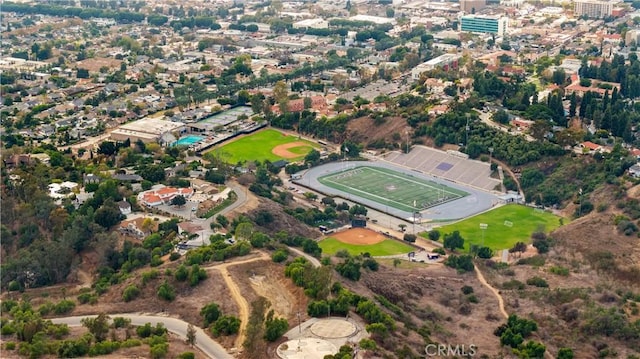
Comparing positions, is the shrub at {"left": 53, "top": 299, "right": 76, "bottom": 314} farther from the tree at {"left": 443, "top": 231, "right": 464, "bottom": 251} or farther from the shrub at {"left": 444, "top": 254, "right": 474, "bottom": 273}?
the tree at {"left": 443, "top": 231, "right": 464, "bottom": 251}

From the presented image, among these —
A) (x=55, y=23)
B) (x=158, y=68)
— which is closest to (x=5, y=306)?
(x=158, y=68)

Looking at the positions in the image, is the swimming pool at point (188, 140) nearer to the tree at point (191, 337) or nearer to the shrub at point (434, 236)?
the shrub at point (434, 236)

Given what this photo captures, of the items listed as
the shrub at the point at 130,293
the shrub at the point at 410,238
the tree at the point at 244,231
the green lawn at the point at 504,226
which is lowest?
the green lawn at the point at 504,226

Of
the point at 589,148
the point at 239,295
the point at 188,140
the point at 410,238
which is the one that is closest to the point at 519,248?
the point at 410,238

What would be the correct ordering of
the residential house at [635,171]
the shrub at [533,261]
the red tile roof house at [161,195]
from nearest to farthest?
the shrub at [533,261]
the red tile roof house at [161,195]
the residential house at [635,171]

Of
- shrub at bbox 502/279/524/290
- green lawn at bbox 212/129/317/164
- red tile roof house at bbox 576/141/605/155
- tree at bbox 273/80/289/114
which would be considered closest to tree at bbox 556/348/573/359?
shrub at bbox 502/279/524/290

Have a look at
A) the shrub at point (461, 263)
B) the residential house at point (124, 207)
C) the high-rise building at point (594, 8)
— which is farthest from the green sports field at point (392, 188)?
the high-rise building at point (594, 8)
